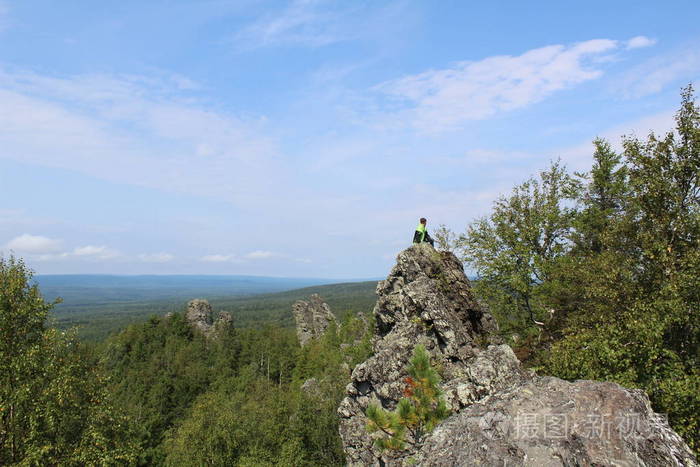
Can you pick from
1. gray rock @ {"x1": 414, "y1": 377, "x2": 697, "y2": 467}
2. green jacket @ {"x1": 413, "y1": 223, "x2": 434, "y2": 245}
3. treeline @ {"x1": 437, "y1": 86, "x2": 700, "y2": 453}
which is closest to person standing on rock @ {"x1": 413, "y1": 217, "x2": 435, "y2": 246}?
green jacket @ {"x1": 413, "y1": 223, "x2": 434, "y2": 245}

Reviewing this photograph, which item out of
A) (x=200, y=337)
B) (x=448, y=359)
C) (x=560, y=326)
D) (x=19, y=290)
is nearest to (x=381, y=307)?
(x=448, y=359)

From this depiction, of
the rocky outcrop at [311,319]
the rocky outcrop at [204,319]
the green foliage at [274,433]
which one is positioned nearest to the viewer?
the green foliage at [274,433]

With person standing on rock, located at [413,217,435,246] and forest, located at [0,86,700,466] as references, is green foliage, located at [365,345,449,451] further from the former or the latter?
person standing on rock, located at [413,217,435,246]

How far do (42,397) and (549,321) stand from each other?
93.0 feet

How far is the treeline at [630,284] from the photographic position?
1209cm

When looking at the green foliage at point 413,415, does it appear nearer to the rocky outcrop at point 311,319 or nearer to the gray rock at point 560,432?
the gray rock at point 560,432

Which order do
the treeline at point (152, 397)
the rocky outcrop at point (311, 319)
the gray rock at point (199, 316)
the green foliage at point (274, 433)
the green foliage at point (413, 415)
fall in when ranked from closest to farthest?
the green foliage at point (413, 415) < the treeline at point (152, 397) < the green foliage at point (274, 433) < the rocky outcrop at point (311, 319) < the gray rock at point (199, 316)

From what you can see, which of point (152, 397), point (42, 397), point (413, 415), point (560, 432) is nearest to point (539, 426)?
point (560, 432)

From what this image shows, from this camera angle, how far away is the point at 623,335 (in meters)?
12.8

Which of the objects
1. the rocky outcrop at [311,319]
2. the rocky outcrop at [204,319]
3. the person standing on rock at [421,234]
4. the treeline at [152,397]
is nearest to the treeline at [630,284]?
the person standing on rock at [421,234]

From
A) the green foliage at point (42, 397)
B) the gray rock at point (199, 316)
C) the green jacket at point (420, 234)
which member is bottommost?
the gray rock at point (199, 316)

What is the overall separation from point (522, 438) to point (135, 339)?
4121 inches

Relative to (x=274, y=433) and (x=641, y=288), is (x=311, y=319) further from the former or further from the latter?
(x=641, y=288)

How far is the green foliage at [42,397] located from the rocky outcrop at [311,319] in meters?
75.4
